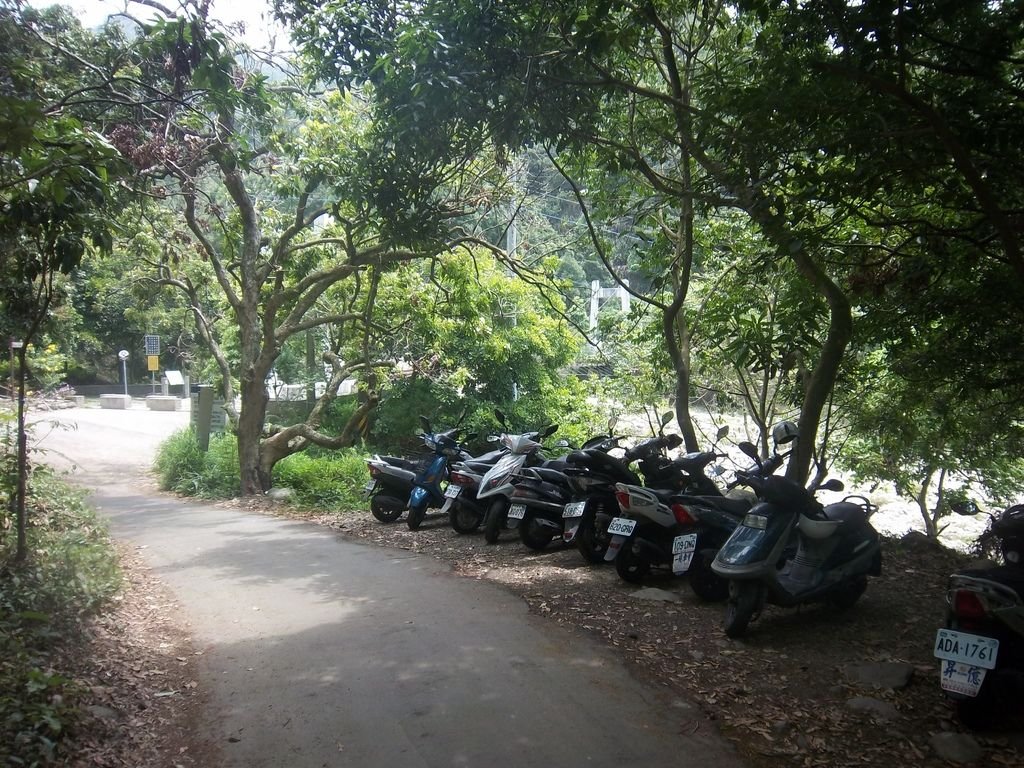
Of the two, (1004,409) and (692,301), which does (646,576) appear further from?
(692,301)

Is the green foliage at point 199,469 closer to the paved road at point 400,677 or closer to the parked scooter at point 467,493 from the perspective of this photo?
the paved road at point 400,677

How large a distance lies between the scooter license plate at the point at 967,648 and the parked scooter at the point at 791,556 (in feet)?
4.62

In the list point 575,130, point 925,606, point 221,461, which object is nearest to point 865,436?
point 925,606

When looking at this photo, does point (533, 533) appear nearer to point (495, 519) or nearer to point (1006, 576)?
point (495, 519)

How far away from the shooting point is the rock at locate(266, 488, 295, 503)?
14361 millimetres

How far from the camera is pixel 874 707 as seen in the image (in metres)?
4.72

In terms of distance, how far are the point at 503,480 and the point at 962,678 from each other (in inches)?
238

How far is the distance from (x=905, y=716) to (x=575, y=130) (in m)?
5.93

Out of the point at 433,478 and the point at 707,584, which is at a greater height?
the point at 433,478

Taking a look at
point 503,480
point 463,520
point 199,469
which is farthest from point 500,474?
point 199,469

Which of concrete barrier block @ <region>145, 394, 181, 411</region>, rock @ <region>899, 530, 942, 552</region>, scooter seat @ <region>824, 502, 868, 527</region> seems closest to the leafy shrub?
rock @ <region>899, 530, 942, 552</region>

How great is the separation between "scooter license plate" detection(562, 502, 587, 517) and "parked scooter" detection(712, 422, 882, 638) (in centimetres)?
208

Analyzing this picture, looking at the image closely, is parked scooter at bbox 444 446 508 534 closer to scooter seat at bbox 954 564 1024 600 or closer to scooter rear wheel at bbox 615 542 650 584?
scooter rear wheel at bbox 615 542 650 584

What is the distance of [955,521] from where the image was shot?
1673 cm
